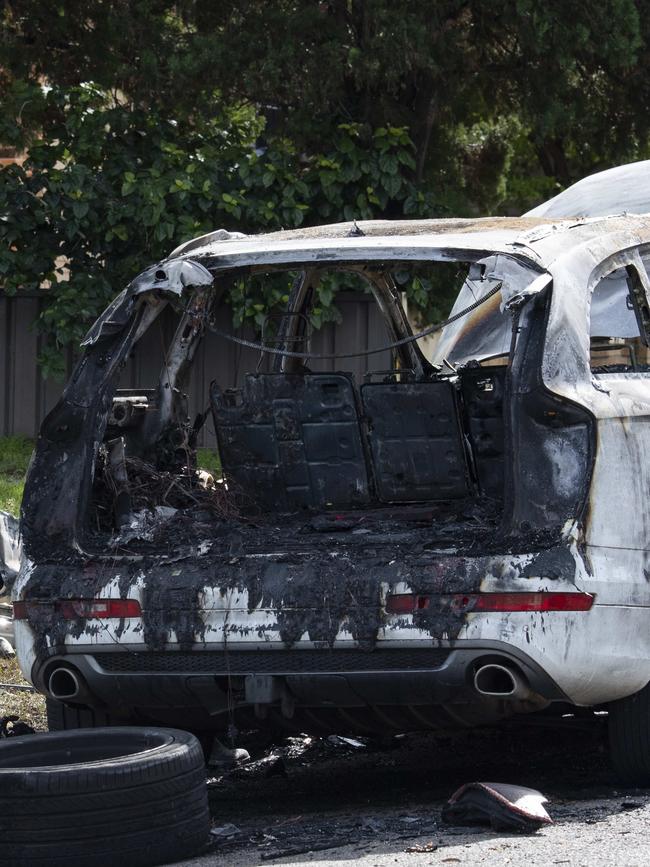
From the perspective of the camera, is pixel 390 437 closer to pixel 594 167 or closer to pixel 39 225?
pixel 39 225

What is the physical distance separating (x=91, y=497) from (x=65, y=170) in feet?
28.3

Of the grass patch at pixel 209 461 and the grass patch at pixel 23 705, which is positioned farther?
the grass patch at pixel 23 705

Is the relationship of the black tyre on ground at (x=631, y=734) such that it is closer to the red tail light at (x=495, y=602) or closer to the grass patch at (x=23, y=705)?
the red tail light at (x=495, y=602)

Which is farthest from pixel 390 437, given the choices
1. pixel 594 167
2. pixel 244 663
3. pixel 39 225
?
pixel 594 167

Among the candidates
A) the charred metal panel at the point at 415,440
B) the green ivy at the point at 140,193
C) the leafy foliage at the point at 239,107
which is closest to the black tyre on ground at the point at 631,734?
the charred metal panel at the point at 415,440

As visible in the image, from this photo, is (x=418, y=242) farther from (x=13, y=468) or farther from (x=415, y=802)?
(x=13, y=468)

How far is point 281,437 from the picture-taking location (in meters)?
6.39

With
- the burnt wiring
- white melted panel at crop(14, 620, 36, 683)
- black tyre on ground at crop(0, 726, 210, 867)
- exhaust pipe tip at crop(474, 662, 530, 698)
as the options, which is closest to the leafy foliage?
the burnt wiring

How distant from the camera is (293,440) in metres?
6.38

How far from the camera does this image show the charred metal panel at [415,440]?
247 inches

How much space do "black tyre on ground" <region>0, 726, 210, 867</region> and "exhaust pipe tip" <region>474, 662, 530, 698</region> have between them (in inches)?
37.1

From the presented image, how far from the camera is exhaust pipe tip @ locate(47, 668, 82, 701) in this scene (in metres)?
5.46

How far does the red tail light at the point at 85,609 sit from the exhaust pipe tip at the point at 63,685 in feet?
0.68

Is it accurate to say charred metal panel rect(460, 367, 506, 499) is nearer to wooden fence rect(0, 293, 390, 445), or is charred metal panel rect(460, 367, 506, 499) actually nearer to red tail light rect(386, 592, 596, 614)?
red tail light rect(386, 592, 596, 614)
